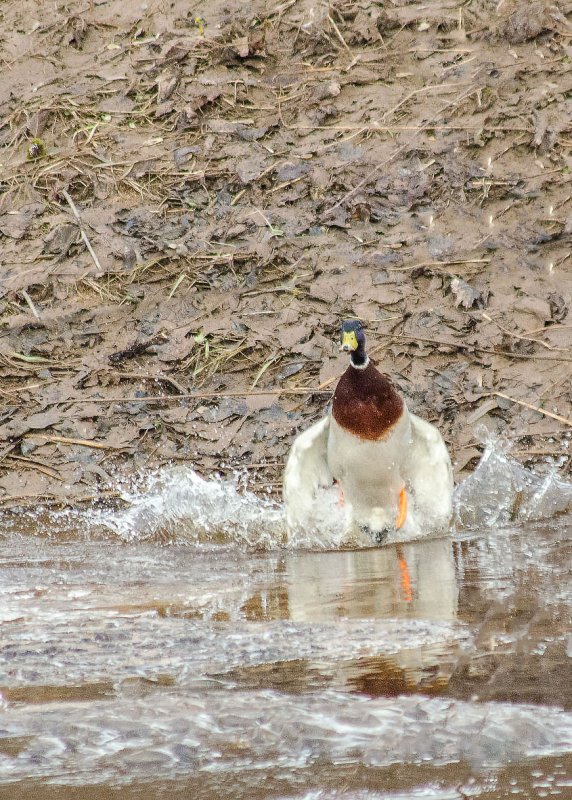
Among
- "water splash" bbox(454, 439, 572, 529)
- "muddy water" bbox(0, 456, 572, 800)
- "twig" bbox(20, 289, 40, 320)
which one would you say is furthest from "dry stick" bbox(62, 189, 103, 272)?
"muddy water" bbox(0, 456, 572, 800)

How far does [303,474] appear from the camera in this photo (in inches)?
223

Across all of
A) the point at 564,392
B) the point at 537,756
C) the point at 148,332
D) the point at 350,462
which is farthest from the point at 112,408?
the point at 537,756

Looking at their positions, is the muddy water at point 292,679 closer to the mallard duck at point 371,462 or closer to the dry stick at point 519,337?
the mallard duck at point 371,462

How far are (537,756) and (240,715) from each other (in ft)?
2.36

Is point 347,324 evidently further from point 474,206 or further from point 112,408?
point 474,206

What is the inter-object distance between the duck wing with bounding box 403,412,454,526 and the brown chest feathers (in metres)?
0.18

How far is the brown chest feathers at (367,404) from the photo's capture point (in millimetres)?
5398

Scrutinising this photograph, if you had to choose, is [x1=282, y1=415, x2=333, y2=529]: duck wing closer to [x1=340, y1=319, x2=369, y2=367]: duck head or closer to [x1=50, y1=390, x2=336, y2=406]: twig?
[x1=340, y1=319, x2=369, y2=367]: duck head

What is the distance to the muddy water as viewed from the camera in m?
2.43

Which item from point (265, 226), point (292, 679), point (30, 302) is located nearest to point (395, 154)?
point (265, 226)

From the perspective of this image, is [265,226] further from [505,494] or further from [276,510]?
[505,494]

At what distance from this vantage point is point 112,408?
263 inches

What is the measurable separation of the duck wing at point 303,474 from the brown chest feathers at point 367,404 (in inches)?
8.6

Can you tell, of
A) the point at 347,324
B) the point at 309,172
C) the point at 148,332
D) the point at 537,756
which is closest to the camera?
the point at 537,756
